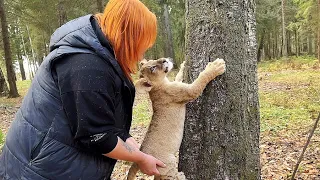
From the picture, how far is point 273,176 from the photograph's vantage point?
5066 mm

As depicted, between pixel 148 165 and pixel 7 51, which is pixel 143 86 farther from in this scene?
pixel 7 51

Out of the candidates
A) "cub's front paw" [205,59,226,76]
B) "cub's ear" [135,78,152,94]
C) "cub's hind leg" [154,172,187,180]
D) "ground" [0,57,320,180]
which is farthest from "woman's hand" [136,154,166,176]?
"ground" [0,57,320,180]

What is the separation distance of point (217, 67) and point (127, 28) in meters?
0.98

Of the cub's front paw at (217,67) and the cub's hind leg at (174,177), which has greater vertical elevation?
the cub's front paw at (217,67)

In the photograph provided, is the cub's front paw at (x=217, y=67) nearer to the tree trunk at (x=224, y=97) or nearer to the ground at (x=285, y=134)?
the tree trunk at (x=224, y=97)

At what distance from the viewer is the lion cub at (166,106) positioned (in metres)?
2.91

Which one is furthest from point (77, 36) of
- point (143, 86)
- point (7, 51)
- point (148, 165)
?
point (7, 51)

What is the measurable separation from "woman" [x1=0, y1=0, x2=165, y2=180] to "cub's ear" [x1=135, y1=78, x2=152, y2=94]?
609mm

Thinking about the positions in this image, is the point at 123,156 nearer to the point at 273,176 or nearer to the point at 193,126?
the point at 193,126

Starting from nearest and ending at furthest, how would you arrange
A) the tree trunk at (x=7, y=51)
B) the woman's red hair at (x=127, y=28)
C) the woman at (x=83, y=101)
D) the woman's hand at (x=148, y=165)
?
the woman at (x=83, y=101), the woman's red hair at (x=127, y=28), the woman's hand at (x=148, y=165), the tree trunk at (x=7, y=51)

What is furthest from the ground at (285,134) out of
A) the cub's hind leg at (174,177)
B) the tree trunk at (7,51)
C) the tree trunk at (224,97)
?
the tree trunk at (7,51)

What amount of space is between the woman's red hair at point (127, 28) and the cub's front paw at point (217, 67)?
0.79 meters

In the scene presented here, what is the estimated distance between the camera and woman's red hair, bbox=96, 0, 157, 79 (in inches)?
86.9

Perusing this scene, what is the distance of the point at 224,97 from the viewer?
2986 mm
